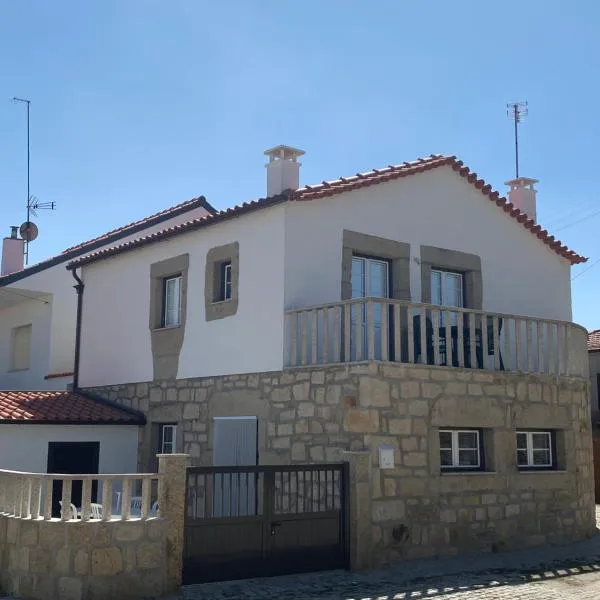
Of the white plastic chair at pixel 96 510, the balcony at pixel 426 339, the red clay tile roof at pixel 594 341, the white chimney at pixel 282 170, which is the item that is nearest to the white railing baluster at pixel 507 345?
the balcony at pixel 426 339

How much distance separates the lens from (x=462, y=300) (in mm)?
14344

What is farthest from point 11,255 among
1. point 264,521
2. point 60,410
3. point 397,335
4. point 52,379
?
point 264,521

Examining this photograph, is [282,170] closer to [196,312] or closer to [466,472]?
[196,312]

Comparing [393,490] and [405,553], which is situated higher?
[393,490]

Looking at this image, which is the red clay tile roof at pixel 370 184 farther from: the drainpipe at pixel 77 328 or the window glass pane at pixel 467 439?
the window glass pane at pixel 467 439

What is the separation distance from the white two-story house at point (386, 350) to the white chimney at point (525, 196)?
1.05 meters

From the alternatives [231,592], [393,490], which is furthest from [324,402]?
[231,592]

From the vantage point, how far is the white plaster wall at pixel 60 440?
13688mm

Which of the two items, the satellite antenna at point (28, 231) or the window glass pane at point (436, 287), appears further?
the satellite antenna at point (28, 231)

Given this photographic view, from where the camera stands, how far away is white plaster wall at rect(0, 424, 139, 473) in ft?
44.9

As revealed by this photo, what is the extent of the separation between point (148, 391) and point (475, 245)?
21.2 ft

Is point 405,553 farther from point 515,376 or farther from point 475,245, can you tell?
point 475,245

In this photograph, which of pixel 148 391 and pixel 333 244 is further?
pixel 148 391

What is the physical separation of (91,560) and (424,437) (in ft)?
15.9
